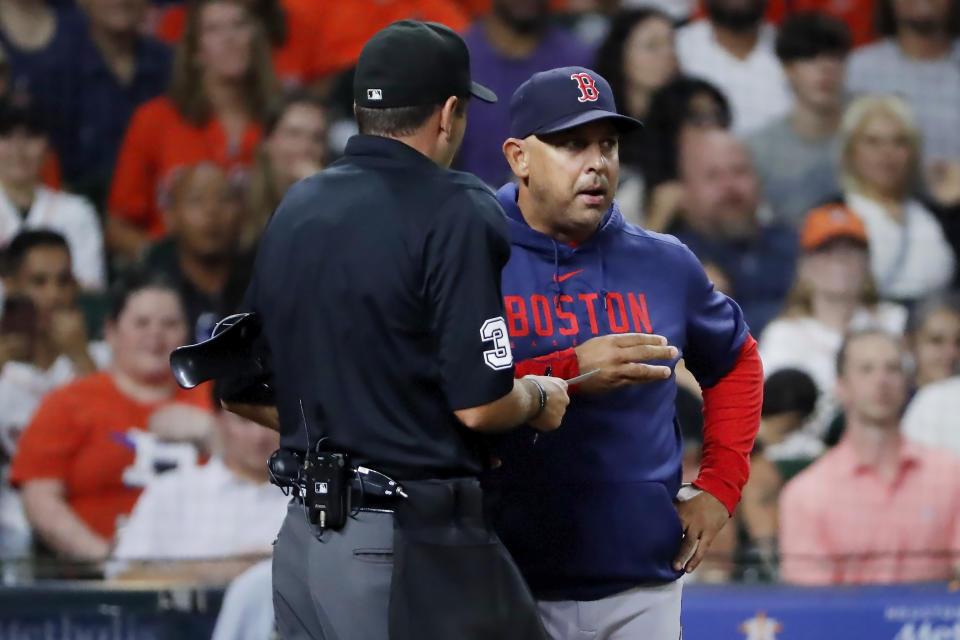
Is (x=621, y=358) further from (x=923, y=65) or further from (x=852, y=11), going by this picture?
(x=852, y=11)

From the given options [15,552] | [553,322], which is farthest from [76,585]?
[553,322]

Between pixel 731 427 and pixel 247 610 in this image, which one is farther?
pixel 247 610

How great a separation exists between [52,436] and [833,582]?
9.47 feet

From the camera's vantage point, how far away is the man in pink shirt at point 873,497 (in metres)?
4.95

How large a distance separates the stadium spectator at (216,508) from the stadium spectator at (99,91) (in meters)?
1.66

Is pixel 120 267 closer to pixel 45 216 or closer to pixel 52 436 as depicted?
pixel 45 216

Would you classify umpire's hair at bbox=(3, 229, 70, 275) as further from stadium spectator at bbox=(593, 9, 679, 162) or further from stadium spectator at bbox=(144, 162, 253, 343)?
stadium spectator at bbox=(593, 9, 679, 162)

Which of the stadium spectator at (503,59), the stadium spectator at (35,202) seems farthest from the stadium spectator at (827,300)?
the stadium spectator at (35,202)

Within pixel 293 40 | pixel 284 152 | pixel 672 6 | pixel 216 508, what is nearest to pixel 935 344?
pixel 672 6

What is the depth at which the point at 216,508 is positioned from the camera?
5223 millimetres

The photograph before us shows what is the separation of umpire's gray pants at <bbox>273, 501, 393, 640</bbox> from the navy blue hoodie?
512 millimetres

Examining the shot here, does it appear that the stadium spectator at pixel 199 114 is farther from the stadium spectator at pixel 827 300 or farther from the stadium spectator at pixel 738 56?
the stadium spectator at pixel 827 300

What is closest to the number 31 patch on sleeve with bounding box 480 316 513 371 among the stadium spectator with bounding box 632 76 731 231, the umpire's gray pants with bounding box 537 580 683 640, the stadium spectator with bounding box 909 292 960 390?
the umpire's gray pants with bounding box 537 580 683 640

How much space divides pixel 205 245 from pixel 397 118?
3637mm
